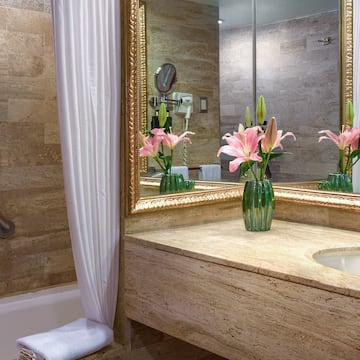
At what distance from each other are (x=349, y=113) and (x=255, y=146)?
13.9 inches

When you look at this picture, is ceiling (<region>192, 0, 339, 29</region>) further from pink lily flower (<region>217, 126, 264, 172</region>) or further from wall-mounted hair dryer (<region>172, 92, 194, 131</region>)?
pink lily flower (<region>217, 126, 264, 172</region>)

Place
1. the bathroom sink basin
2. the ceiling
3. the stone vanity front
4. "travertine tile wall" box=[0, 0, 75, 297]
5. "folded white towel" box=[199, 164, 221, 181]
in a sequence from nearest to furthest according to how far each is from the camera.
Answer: the stone vanity front < the bathroom sink basin < the ceiling < "folded white towel" box=[199, 164, 221, 181] < "travertine tile wall" box=[0, 0, 75, 297]

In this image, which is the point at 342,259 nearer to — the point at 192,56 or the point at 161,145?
the point at 161,145

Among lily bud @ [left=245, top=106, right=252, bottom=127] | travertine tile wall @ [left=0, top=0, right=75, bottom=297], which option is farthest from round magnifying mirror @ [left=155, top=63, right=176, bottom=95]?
travertine tile wall @ [left=0, top=0, right=75, bottom=297]

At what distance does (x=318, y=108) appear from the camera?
1.95 metres

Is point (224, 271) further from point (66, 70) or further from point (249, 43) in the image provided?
point (249, 43)

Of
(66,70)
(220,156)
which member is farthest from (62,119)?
(220,156)

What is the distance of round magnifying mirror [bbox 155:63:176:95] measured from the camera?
1919 mm

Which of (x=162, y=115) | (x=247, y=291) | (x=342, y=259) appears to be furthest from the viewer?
(x=162, y=115)

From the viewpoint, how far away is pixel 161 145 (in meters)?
1.94

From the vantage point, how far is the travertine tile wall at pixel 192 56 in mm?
1910

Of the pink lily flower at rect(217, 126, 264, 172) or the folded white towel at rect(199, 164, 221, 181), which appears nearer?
the pink lily flower at rect(217, 126, 264, 172)

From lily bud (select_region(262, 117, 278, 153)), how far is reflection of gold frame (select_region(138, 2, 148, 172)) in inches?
16.7

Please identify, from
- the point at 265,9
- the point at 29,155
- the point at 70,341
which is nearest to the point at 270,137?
the point at 265,9
